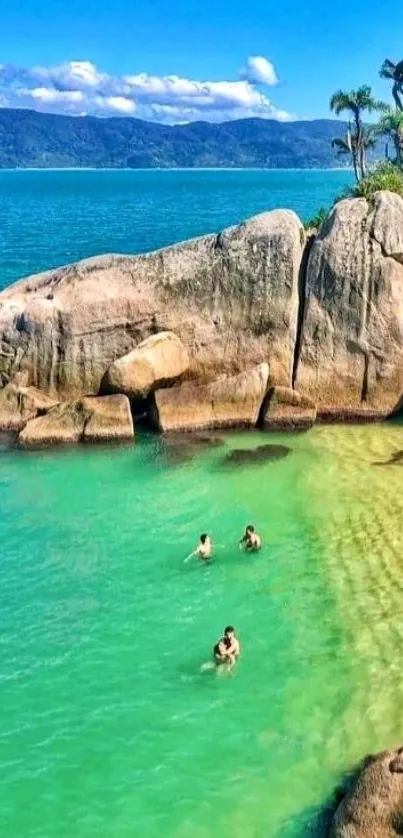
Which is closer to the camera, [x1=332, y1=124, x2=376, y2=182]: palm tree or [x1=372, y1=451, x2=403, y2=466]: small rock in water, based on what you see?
[x1=372, y1=451, x2=403, y2=466]: small rock in water

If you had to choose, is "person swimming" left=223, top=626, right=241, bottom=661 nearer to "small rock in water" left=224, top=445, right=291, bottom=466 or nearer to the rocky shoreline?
"small rock in water" left=224, top=445, right=291, bottom=466

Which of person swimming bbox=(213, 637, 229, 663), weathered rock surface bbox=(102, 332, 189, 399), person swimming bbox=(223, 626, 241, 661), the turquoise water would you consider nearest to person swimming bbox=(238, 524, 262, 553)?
person swimming bbox=(223, 626, 241, 661)

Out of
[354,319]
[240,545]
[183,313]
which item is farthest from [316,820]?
[183,313]

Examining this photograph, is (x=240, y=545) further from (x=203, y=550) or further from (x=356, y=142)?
(x=356, y=142)

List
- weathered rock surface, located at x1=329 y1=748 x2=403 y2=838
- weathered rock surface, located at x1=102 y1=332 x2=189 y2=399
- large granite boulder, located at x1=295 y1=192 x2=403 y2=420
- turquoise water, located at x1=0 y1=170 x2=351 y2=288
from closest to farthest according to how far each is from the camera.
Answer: weathered rock surface, located at x1=329 y1=748 x2=403 y2=838, weathered rock surface, located at x1=102 y1=332 x2=189 y2=399, large granite boulder, located at x1=295 y1=192 x2=403 y2=420, turquoise water, located at x1=0 y1=170 x2=351 y2=288

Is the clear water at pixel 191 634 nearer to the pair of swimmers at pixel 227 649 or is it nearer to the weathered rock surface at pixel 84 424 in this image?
the pair of swimmers at pixel 227 649

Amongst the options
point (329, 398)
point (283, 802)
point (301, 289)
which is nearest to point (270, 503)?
point (329, 398)
